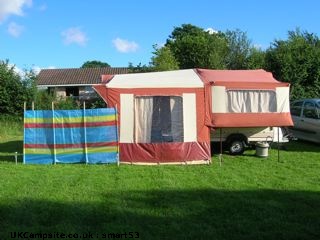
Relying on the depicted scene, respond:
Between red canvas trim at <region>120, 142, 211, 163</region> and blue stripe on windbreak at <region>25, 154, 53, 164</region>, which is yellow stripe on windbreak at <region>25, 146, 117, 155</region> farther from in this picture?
red canvas trim at <region>120, 142, 211, 163</region>

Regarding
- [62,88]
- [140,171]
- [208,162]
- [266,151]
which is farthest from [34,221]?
[62,88]

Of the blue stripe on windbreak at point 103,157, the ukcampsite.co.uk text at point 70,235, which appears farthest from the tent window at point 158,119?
the ukcampsite.co.uk text at point 70,235

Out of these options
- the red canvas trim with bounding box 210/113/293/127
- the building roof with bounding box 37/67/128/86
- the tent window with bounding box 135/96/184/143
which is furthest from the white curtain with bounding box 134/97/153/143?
the building roof with bounding box 37/67/128/86

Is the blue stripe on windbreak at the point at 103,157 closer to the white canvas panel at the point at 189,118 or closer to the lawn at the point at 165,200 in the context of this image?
the lawn at the point at 165,200

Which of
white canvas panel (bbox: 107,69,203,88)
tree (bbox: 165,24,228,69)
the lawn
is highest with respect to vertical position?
tree (bbox: 165,24,228,69)

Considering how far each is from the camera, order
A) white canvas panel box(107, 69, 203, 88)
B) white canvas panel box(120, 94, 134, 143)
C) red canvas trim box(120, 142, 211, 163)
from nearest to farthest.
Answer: red canvas trim box(120, 142, 211, 163)
white canvas panel box(120, 94, 134, 143)
white canvas panel box(107, 69, 203, 88)

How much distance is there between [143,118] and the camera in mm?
14414

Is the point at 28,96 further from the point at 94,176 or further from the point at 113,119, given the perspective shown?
the point at 94,176

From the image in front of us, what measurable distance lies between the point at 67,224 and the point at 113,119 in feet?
21.8

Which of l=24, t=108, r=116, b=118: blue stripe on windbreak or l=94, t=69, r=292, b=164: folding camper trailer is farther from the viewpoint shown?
l=94, t=69, r=292, b=164: folding camper trailer

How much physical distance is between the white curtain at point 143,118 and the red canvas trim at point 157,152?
0.68 ft

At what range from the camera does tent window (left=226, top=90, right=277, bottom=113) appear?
1560 centimetres

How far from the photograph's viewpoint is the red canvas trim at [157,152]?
14.2 meters

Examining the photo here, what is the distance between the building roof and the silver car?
38.7 metres
